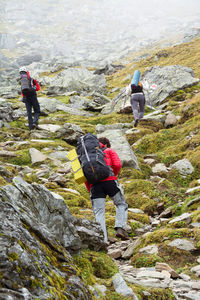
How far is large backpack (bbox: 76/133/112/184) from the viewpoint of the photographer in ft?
24.5

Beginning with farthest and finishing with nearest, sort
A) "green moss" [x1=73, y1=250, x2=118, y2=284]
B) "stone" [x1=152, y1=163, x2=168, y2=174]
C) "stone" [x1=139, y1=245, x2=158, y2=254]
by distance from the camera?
"stone" [x1=152, y1=163, x2=168, y2=174]
"stone" [x1=139, y1=245, x2=158, y2=254]
"green moss" [x1=73, y1=250, x2=118, y2=284]

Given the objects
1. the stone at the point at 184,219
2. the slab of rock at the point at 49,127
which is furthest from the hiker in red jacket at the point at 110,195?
the slab of rock at the point at 49,127

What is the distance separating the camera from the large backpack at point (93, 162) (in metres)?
7.46

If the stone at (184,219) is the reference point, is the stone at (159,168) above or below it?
below

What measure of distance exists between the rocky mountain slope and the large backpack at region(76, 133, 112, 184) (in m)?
1.13

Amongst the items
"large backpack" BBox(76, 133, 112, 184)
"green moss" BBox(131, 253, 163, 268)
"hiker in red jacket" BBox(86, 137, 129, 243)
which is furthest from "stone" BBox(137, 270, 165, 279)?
"large backpack" BBox(76, 133, 112, 184)

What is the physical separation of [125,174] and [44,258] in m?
9.76

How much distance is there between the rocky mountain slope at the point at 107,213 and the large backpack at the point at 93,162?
1.13 m

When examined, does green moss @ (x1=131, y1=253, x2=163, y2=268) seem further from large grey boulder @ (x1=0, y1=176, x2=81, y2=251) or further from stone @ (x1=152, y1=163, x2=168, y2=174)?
stone @ (x1=152, y1=163, x2=168, y2=174)

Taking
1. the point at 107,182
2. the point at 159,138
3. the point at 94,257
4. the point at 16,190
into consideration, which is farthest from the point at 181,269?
the point at 159,138

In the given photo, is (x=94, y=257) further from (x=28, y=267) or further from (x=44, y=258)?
(x=28, y=267)

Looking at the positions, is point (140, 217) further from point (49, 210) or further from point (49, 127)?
point (49, 127)

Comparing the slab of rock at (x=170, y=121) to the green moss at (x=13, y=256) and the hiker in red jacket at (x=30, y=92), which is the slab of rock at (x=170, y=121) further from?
the green moss at (x=13, y=256)

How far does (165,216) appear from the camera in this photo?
9023 millimetres
